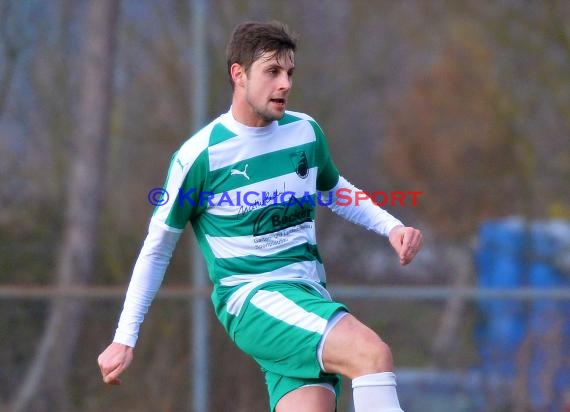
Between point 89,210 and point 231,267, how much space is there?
11.6 ft

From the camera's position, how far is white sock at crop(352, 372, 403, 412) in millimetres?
3148

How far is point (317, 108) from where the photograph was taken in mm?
6980

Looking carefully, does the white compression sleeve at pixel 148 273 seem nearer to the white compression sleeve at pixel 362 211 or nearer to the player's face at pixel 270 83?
the player's face at pixel 270 83

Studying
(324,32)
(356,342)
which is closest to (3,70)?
(324,32)

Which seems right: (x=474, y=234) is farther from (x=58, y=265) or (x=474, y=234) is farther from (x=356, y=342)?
(x=356, y=342)

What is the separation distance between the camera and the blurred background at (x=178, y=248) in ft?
22.5

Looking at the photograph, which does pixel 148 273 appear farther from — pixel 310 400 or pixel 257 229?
pixel 310 400

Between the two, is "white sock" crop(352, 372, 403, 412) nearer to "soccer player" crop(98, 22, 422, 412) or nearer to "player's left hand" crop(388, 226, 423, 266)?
"soccer player" crop(98, 22, 422, 412)

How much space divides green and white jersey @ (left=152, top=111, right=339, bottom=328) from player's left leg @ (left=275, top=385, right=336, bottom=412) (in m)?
0.34

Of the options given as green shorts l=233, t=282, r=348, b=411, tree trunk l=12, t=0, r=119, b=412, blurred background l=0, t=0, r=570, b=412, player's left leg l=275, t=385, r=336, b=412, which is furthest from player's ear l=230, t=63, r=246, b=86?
tree trunk l=12, t=0, r=119, b=412

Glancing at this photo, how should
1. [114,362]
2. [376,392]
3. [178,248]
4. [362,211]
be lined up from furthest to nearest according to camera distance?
1. [178,248]
2. [362,211]
3. [114,362]
4. [376,392]

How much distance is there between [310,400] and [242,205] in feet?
2.18

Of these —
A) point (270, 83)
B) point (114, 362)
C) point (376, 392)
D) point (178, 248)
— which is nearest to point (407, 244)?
point (376, 392)

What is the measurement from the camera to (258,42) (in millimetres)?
3520
